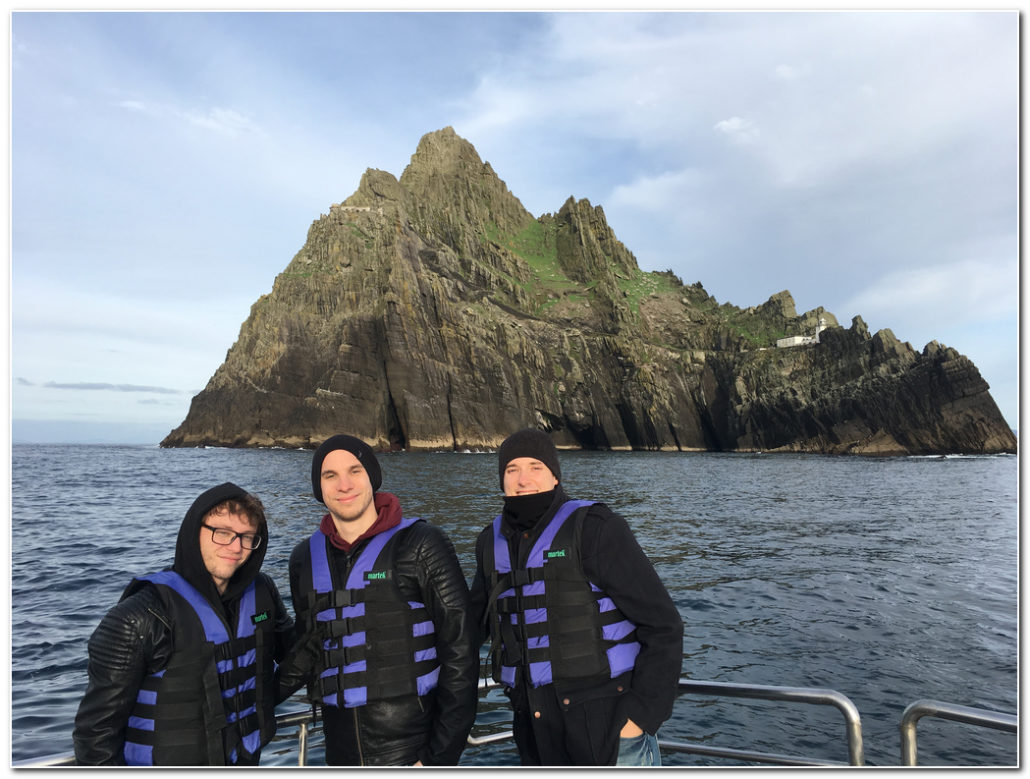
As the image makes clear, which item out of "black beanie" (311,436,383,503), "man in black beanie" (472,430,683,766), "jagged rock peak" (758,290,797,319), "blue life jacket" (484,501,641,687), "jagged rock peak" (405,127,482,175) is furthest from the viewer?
"jagged rock peak" (405,127,482,175)

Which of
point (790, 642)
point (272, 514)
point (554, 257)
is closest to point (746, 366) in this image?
point (554, 257)

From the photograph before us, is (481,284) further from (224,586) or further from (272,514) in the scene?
(224,586)

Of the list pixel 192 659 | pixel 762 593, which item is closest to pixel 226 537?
pixel 192 659

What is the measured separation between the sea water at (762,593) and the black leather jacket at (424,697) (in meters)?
4.47

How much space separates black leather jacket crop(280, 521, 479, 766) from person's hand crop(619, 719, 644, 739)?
2.45 feet

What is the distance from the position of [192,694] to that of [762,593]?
1358 cm

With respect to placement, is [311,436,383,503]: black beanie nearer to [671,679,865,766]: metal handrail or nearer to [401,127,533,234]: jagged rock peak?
[671,679,865,766]: metal handrail

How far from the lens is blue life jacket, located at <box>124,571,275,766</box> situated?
110 inches

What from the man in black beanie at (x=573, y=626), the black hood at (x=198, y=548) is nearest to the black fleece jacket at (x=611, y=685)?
the man in black beanie at (x=573, y=626)

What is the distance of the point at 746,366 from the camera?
87.4m

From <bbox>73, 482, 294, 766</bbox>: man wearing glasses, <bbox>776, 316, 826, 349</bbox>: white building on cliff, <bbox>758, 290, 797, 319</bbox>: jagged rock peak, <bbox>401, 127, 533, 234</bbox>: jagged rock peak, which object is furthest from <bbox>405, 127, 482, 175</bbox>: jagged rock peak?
<bbox>73, 482, 294, 766</bbox>: man wearing glasses

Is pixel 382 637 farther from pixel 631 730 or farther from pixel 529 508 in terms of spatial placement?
pixel 631 730

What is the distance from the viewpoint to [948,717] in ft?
9.03

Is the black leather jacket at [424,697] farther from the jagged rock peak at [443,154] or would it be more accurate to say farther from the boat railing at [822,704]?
the jagged rock peak at [443,154]
